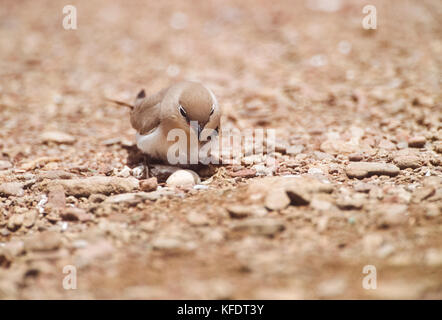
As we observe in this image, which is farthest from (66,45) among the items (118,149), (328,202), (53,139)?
(328,202)

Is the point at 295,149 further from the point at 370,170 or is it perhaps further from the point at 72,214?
the point at 72,214

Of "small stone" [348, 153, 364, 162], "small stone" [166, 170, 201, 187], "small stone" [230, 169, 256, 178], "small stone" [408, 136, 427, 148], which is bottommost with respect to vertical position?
"small stone" [166, 170, 201, 187]

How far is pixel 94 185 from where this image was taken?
420 centimetres

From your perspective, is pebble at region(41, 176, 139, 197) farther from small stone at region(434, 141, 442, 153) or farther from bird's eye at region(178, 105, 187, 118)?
small stone at region(434, 141, 442, 153)

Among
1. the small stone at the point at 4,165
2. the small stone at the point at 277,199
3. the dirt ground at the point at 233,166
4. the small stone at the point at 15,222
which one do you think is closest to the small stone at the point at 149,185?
the dirt ground at the point at 233,166

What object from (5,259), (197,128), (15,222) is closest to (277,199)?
(197,128)

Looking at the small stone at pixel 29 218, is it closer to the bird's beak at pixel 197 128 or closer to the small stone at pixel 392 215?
the bird's beak at pixel 197 128

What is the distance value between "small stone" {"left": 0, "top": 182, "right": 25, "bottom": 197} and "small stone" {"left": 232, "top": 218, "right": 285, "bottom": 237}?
2472mm

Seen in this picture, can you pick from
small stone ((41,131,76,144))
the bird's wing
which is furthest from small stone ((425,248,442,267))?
small stone ((41,131,76,144))

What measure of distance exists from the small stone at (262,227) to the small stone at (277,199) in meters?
0.22

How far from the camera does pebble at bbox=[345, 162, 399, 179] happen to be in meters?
4.25

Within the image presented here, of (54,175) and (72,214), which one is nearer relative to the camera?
(72,214)

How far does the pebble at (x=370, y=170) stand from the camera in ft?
13.9

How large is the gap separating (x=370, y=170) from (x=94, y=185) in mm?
2851
